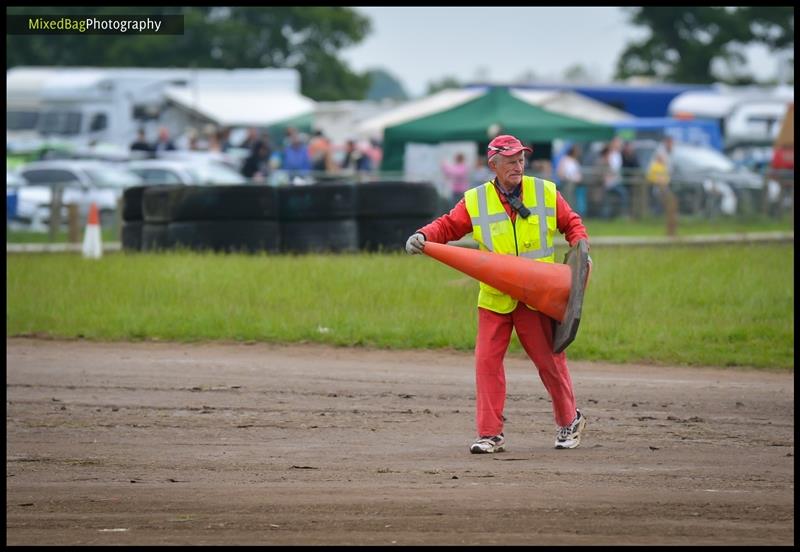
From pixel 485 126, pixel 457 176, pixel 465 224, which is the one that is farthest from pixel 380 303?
pixel 485 126

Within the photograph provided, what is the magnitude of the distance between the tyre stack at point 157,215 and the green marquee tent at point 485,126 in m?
11.4

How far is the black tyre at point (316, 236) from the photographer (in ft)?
70.2

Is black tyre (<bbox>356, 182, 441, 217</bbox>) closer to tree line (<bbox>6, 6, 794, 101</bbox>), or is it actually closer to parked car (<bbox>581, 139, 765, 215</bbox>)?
parked car (<bbox>581, 139, 765, 215</bbox>)

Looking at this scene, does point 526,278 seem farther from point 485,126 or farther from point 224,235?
point 485,126

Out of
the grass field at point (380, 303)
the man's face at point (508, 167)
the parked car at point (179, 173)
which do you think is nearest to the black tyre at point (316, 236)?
the grass field at point (380, 303)

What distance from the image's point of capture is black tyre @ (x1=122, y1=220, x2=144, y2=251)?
21953mm

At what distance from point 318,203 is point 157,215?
215cm

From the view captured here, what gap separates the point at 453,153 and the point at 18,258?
15.0 metres

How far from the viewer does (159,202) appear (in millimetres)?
21312

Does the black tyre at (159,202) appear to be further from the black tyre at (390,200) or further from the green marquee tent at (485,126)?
the green marquee tent at (485,126)

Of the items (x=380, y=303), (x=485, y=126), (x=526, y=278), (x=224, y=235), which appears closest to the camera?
(x=526, y=278)

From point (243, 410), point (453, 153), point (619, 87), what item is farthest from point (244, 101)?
point (243, 410)

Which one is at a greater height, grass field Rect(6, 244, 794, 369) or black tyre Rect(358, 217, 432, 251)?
black tyre Rect(358, 217, 432, 251)

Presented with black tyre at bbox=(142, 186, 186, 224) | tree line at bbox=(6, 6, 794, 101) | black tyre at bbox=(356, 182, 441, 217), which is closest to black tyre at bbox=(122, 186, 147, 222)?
black tyre at bbox=(142, 186, 186, 224)
